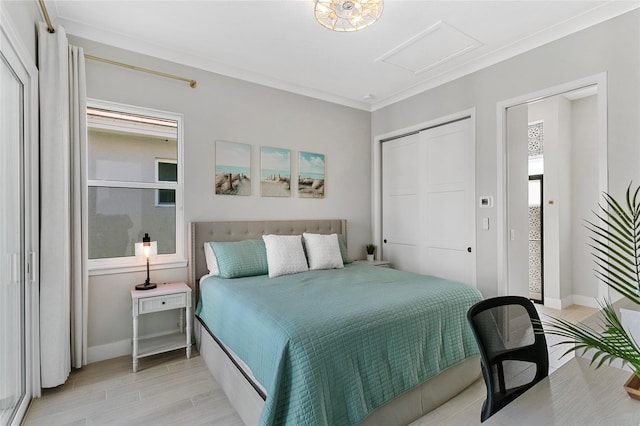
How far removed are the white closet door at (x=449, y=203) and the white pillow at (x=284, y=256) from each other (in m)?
1.64

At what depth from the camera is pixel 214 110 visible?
11.1ft

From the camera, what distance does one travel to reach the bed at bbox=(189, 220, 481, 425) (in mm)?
1552

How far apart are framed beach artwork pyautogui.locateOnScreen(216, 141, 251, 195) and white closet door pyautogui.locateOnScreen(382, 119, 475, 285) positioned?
1.98m

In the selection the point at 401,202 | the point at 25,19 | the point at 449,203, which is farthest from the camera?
the point at 401,202

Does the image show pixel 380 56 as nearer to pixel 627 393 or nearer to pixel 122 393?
pixel 627 393

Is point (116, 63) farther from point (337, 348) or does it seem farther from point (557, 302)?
point (557, 302)

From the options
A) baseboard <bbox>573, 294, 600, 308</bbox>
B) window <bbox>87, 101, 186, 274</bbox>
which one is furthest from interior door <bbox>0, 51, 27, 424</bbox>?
baseboard <bbox>573, 294, 600, 308</bbox>

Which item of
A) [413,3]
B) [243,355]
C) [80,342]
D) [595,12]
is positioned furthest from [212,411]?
[595,12]

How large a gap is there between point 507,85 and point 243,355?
129 inches

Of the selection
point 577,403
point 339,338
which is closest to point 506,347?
point 577,403

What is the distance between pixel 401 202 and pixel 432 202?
0.50 metres

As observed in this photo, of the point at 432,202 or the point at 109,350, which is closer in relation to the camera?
the point at 109,350

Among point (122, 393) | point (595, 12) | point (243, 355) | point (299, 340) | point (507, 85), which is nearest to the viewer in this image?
point (299, 340)

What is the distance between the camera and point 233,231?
3.40 m
